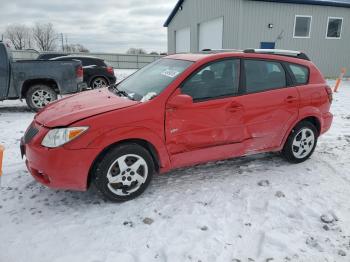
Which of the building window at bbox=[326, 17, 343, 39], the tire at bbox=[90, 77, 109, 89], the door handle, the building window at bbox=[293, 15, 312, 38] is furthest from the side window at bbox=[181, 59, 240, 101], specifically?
the building window at bbox=[326, 17, 343, 39]

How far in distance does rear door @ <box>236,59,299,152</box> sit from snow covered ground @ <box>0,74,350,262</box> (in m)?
0.54

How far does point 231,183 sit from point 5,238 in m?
2.64

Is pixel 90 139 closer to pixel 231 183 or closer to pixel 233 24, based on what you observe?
pixel 231 183

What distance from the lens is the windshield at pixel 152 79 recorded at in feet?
12.2

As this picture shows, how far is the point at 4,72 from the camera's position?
25.4 feet

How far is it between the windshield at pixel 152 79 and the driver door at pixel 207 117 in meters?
0.23

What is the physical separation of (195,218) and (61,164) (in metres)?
1.51

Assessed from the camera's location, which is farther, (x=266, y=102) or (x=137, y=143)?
(x=266, y=102)

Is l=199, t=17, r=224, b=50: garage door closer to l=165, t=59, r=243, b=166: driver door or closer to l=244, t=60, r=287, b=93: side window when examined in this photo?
l=244, t=60, r=287, b=93: side window

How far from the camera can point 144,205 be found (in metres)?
3.52

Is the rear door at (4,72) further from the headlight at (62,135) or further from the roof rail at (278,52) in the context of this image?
the roof rail at (278,52)

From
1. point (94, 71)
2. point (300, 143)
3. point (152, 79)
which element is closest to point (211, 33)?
point (94, 71)

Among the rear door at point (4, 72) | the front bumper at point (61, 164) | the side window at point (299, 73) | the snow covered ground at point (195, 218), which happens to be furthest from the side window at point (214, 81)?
the rear door at point (4, 72)

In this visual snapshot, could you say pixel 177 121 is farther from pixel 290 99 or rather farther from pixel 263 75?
pixel 290 99
